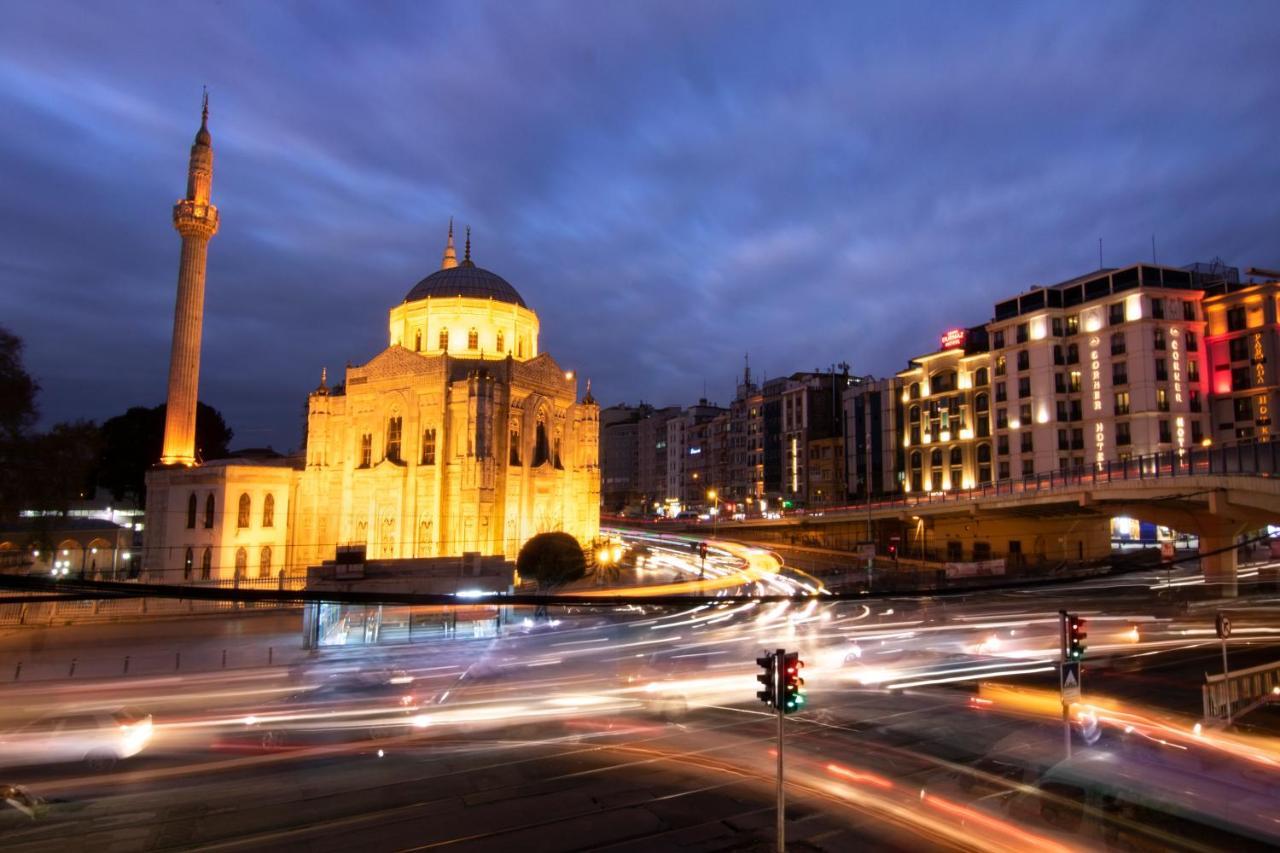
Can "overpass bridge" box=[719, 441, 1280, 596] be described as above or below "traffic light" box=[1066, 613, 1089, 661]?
above

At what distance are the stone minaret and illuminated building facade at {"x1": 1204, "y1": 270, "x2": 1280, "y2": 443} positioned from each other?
75.8 m

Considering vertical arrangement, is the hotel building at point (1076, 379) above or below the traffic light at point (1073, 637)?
above

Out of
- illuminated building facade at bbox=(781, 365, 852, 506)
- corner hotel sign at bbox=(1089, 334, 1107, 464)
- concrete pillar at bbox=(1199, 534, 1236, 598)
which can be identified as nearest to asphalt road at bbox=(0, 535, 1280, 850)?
concrete pillar at bbox=(1199, 534, 1236, 598)

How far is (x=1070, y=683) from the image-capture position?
A: 1795cm

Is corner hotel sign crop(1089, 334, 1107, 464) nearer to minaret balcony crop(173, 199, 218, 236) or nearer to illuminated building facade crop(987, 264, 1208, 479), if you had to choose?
illuminated building facade crop(987, 264, 1208, 479)

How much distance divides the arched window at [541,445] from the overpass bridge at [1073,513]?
1077 inches

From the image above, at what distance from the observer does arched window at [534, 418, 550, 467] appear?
57.9 metres

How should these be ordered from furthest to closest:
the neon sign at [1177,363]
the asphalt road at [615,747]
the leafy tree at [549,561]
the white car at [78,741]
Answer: the neon sign at [1177,363]
the leafy tree at [549,561]
the white car at [78,741]
the asphalt road at [615,747]

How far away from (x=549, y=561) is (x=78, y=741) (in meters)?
31.7

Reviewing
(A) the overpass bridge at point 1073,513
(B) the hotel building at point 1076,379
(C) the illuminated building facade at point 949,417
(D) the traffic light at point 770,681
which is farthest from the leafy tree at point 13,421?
(C) the illuminated building facade at point 949,417

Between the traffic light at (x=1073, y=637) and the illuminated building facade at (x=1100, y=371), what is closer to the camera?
the traffic light at (x=1073, y=637)

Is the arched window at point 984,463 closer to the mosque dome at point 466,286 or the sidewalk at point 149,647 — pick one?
the mosque dome at point 466,286

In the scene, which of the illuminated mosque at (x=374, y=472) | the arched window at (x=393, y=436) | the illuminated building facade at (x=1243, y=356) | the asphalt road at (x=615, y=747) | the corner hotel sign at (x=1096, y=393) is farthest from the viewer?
the corner hotel sign at (x=1096, y=393)

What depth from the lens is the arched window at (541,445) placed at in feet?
190
